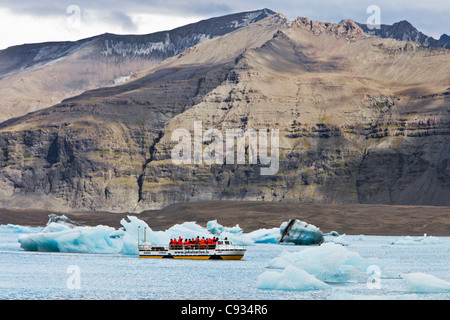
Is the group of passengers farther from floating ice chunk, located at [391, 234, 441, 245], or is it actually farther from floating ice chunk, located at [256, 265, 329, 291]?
floating ice chunk, located at [391, 234, 441, 245]

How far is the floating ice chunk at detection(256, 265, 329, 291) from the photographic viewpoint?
5603cm

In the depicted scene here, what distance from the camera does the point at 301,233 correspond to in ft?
385

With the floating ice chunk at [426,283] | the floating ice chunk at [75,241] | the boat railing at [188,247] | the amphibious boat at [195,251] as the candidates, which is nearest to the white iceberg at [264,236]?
the floating ice chunk at [75,241]

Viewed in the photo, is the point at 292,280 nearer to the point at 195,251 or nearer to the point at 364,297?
the point at 364,297

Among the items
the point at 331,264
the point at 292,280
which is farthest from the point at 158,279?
the point at 292,280

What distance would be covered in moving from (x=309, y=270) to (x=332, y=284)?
3.04 meters

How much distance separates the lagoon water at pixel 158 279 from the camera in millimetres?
57906

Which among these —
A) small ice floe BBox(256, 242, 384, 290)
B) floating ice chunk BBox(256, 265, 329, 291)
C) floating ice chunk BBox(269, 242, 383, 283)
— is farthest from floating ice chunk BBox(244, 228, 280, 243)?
floating ice chunk BBox(256, 265, 329, 291)

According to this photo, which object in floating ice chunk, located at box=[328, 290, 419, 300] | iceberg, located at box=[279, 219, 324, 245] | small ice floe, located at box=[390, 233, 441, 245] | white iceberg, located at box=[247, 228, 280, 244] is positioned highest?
floating ice chunk, located at box=[328, 290, 419, 300]

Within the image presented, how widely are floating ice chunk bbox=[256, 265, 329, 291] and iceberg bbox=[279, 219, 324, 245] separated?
59.0 m

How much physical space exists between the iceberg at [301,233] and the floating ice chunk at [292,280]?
59.0m

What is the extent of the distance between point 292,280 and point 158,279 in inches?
670

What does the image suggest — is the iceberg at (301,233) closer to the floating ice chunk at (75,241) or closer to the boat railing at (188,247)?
the boat railing at (188,247)
